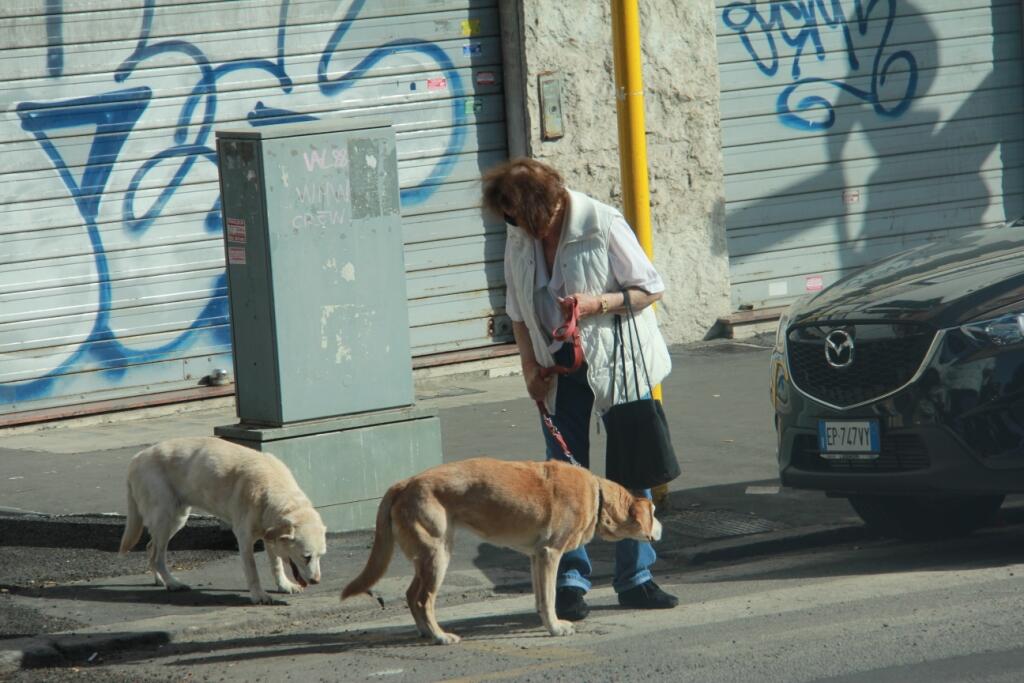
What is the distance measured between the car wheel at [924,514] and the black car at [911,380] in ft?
0.19

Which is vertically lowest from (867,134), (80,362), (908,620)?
(908,620)

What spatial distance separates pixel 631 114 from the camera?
317 inches

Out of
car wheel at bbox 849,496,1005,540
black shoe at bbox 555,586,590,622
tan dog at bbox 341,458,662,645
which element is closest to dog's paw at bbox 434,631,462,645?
tan dog at bbox 341,458,662,645

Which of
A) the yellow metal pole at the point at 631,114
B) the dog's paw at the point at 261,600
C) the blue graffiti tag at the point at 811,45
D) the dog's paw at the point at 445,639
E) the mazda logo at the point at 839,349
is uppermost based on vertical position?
the blue graffiti tag at the point at 811,45

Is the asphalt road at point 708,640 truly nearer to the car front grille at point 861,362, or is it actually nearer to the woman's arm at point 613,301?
the car front grille at point 861,362

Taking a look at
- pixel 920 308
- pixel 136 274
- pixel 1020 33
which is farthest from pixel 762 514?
pixel 1020 33

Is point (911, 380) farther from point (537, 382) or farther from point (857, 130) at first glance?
point (857, 130)

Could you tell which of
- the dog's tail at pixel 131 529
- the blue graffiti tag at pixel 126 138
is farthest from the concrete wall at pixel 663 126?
the dog's tail at pixel 131 529

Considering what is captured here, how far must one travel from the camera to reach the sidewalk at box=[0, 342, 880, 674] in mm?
6680

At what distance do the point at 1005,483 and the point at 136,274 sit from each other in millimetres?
6933

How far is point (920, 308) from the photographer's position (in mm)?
7012

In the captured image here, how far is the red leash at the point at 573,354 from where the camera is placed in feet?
20.9

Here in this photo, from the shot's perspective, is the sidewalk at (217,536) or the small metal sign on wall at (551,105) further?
the small metal sign on wall at (551,105)

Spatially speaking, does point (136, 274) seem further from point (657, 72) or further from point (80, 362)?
point (657, 72)
